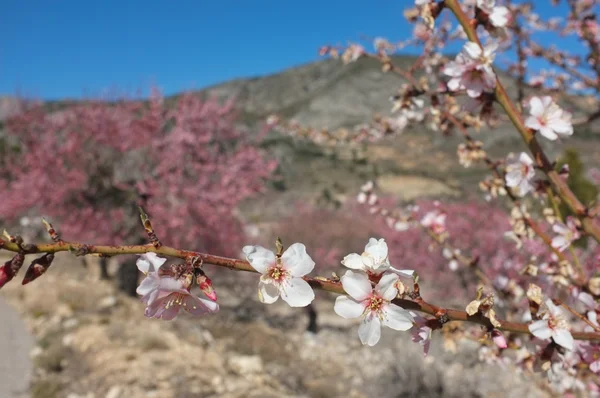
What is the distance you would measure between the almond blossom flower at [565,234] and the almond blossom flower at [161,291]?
125 centimetres

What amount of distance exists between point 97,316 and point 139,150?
9.12 ft

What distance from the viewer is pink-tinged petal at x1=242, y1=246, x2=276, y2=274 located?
3.00 ft

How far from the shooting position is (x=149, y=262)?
883mm

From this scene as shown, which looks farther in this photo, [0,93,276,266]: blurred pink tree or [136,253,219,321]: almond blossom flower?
[0,93,276,266]: blurred pink tree

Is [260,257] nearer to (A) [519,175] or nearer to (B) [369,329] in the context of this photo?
(B) [369,329]

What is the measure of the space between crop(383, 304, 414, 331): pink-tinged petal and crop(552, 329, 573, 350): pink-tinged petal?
1.28 ft

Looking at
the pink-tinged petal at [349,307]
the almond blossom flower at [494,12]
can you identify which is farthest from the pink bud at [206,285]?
the almond blossom flower at [494,12]

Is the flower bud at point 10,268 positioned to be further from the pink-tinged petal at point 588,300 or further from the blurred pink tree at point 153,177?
the blurred pink tree at point 153,177

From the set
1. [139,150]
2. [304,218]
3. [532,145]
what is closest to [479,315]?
[532,145]

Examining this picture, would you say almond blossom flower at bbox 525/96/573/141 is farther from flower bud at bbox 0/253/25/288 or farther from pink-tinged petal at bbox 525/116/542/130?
flower bud at bbox 0/253/25/288

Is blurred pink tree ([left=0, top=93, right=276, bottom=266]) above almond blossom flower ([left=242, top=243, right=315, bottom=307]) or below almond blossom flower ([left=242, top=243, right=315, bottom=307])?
above

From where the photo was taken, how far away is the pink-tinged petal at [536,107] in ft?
4.66

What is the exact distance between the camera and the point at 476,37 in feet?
4.72

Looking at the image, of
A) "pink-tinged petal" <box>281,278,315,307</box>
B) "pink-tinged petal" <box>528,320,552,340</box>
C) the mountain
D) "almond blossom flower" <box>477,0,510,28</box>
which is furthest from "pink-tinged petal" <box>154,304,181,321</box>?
the mountain
